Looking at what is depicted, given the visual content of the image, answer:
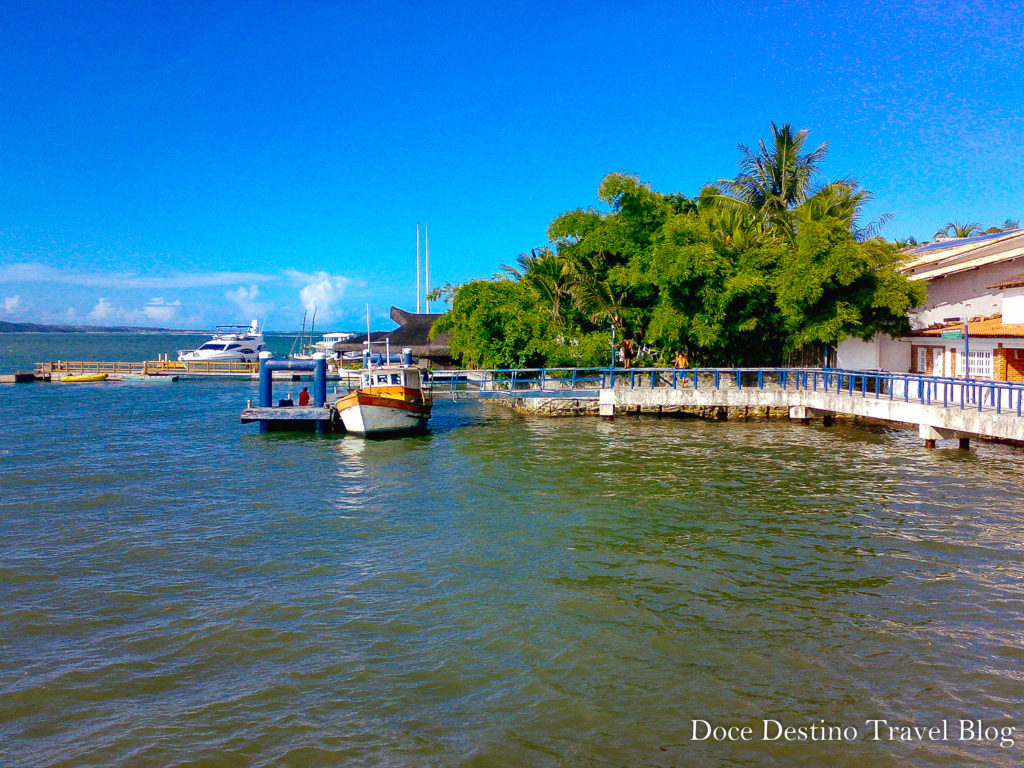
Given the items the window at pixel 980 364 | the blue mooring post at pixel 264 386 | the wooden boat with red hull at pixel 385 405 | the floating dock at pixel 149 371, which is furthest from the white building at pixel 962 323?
the floating dock at pixel 149 371

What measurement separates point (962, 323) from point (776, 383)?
7.06m

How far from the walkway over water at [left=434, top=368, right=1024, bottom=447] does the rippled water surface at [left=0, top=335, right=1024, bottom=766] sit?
5.13 ft

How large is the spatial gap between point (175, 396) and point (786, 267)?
34.5 metres

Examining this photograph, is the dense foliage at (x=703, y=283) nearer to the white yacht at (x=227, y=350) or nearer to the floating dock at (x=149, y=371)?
the floating dock at (x=149, y=371)

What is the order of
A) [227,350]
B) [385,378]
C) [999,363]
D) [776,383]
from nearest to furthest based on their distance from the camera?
[999,363], [385,378], [776,383], [227,350]

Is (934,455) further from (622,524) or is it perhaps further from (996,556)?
(622,524)

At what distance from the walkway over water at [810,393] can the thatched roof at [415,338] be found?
1550cm

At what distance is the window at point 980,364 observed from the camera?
981 inches

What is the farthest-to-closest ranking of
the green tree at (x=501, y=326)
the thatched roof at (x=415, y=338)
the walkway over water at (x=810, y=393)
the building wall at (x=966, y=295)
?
1. the thatched roof at (x=415, y=338)
2. the green tree at (x=501, y=326)
3. the building wall at (x=966, y=295)
4. the walkway over water at (x=810, y=393)

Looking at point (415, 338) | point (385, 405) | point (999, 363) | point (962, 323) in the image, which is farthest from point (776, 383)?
point (415, 338)

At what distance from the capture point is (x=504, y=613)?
10.3 meters

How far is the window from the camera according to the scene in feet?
81.7

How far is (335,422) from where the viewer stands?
91.9 feet

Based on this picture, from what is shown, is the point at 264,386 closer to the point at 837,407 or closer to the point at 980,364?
the point at 837,407
